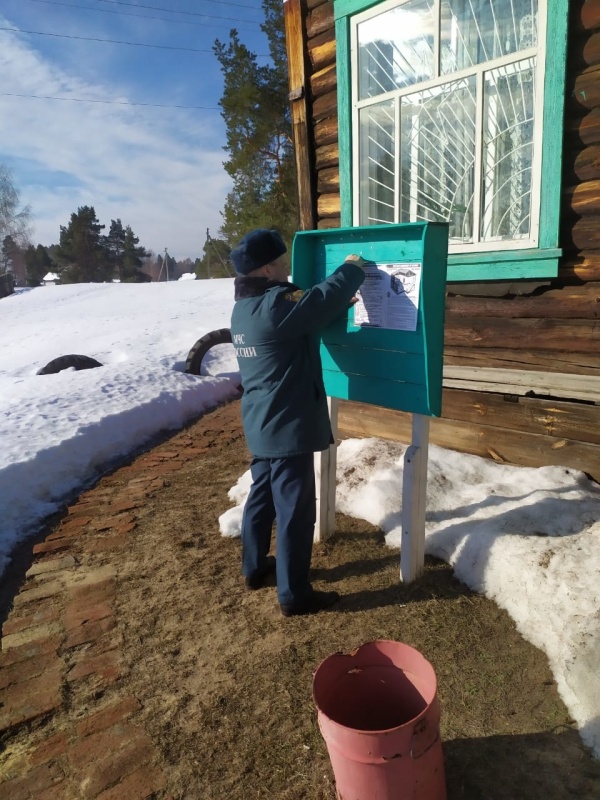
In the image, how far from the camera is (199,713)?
7.79 feet

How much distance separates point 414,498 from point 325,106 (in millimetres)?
3421

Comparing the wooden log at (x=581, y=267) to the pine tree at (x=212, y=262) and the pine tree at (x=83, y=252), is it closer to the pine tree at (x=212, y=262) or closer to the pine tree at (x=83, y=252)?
the pine tree at (x=212, y=262)

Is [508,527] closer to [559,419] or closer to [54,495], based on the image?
[559,419]

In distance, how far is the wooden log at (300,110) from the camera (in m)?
4.82

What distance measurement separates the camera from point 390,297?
293 centimetres

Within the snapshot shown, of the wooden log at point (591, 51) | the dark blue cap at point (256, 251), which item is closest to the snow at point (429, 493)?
the dark blue cap at point (256, 251)

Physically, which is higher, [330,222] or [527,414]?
[330,222]

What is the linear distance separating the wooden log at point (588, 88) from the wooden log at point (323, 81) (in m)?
1.93

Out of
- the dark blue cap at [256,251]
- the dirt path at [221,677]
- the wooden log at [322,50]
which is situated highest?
the wooden log at [322,50]

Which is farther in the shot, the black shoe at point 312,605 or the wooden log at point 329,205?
Answer: the wooden log at point 329,205

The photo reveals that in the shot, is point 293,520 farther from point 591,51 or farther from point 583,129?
point 591,51

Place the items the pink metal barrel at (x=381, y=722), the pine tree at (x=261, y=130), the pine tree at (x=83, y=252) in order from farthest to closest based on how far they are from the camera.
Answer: the pine tree at (x=83, y=252) < the pine tree at (x=261, y=130) < the pink metal barrel at (x=381, y=722)

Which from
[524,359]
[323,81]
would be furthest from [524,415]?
[323,81]

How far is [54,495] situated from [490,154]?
169 inches
